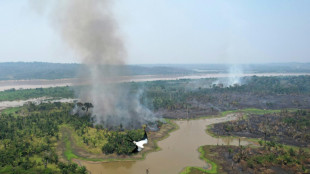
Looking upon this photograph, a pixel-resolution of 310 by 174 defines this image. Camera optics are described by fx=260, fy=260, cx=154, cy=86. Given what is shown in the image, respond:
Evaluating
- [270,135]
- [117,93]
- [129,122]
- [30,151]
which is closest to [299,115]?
[270,135]

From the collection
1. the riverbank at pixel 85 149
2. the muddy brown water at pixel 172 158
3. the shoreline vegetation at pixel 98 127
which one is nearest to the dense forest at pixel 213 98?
the shoreline vegetation at pixel 98 127

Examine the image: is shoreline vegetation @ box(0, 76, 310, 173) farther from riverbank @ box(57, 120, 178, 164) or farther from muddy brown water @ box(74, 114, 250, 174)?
muddy brown water @ box(74, 114, 250, 174)

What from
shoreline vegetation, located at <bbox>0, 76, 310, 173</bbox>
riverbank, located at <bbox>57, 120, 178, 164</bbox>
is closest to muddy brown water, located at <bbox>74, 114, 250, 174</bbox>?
riverbank, located at <bbox>57, 120, 178, 164</bbox>

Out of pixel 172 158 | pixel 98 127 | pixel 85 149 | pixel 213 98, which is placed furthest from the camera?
pixel 213 98

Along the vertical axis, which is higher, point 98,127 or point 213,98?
point 213,98

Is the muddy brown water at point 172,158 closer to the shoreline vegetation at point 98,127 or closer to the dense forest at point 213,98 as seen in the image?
the shoreline vegetation at point 98,127

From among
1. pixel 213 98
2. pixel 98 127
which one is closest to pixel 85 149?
pixel 98 127

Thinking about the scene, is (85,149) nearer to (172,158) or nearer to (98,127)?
(98,127)

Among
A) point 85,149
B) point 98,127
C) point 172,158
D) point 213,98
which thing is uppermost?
point 213,98

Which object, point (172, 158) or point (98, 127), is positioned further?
point (98, 127)

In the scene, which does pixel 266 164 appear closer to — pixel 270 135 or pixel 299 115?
pixel 270 135
